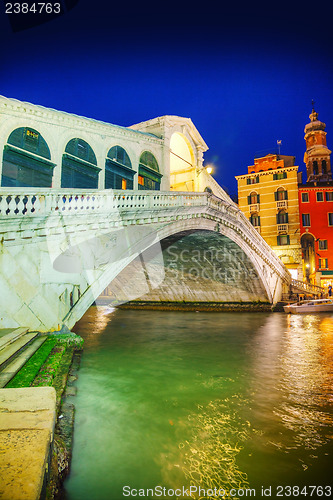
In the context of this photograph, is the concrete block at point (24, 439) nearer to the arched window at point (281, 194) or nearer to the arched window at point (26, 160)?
the arched window at point (26, 160)

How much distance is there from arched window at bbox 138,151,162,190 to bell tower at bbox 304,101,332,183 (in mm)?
29634

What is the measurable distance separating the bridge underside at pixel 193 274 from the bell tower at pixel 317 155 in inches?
970

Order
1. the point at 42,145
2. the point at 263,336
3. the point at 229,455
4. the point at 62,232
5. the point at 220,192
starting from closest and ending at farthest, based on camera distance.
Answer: the point at 229,455
the point at 62,232
the point at 42,145
the point at 263,336
the point at 220,192

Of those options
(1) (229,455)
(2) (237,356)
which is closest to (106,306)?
(2) (237,356)

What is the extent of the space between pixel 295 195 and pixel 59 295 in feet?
94.1

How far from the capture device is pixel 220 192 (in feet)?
72.4

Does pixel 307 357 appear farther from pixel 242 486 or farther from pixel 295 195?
pixel 295 195

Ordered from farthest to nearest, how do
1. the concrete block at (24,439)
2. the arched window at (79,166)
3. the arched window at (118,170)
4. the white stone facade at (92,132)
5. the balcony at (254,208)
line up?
1. the balcony at (254,208)
2. the arched window at (118,170)
3. the arched window at (79,166)
4. the white stone facade at (92,132)
5. the concrete block at (24,439)

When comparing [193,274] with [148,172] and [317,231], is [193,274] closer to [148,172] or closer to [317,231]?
[148,172]

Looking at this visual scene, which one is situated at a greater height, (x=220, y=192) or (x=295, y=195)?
(x=295, y=195)

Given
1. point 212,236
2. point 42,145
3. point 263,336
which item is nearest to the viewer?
point 42,145

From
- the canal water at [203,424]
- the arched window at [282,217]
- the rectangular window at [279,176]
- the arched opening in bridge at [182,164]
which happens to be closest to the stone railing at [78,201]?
the canal water at [203,424]

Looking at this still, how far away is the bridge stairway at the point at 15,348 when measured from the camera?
15.5 ft

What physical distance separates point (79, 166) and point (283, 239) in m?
24.9
